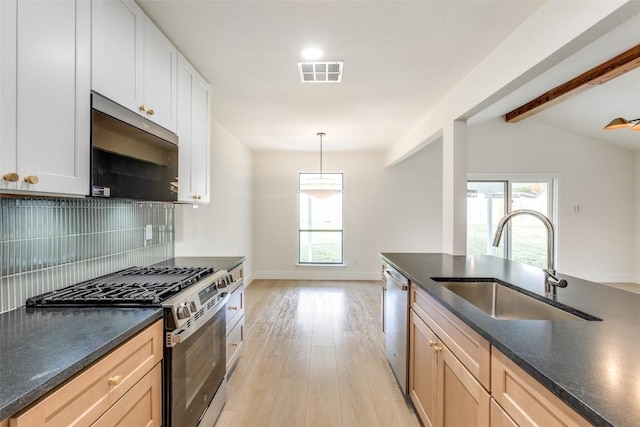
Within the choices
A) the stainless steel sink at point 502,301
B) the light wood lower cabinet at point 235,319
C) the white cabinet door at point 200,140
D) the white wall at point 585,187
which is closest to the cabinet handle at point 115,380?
the light wood lower cabinet at point 235,319

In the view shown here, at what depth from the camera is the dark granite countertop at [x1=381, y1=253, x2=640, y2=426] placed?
68 cm

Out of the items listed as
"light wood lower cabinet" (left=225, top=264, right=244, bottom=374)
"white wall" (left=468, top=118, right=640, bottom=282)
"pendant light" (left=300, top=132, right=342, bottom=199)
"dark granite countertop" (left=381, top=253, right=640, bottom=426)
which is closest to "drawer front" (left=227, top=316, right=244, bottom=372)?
"light wood lower cabinet" (left=225, top=264, right=244, bottom=374)

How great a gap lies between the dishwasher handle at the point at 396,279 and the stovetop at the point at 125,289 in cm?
138

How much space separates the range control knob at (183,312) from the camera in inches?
54.0

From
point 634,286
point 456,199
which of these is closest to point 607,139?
point 634,286

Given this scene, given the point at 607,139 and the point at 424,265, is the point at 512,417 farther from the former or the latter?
the point at 607,139

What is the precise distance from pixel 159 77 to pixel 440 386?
95.5 inches

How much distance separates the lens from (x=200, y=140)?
2553mm

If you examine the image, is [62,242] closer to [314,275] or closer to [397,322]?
[397,322]

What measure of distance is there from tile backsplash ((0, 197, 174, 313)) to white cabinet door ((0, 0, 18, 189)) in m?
0.42

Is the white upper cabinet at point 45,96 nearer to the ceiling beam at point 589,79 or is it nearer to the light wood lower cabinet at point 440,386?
the light wood lower cabinet at point 440,386

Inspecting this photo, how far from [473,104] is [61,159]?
2.69 metres

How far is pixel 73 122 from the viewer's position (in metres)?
1.21

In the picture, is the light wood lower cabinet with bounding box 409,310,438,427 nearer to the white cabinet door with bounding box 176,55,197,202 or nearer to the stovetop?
the stovetop
